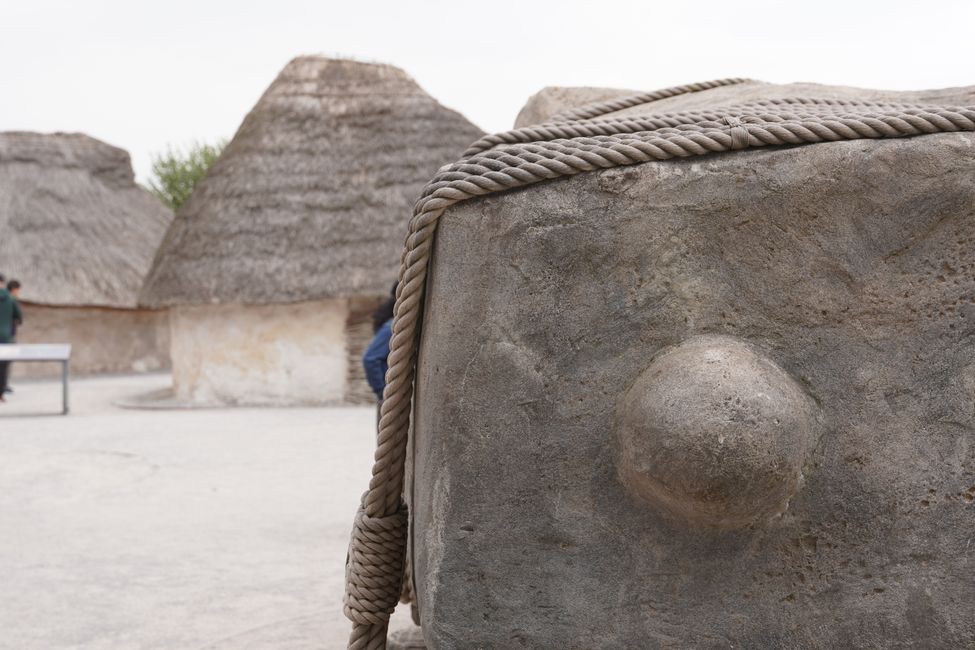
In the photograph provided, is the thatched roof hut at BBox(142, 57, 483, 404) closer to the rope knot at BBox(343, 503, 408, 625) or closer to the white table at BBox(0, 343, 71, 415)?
the white table at BBox(0, 343, 71, 415)

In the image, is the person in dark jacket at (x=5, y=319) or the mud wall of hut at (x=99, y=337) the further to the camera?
the mud wall of hut at (x=99, y=337)

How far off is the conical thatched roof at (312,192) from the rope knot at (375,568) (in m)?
7.05

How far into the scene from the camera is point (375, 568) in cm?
183

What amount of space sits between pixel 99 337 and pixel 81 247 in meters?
1.24

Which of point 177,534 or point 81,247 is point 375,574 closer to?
point 177,534

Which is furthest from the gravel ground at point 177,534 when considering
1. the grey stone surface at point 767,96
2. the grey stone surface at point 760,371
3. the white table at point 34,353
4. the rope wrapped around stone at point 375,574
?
the grey stone surface at point 767,96

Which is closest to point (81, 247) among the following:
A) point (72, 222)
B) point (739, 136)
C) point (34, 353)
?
point (72, 222)

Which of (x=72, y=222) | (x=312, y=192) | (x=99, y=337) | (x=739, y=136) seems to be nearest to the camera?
(x=739, y=136)

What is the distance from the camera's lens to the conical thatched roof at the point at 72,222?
12453mm

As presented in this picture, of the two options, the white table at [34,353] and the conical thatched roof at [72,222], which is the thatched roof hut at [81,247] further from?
the white table at [34,353]

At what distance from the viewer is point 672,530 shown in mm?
1451

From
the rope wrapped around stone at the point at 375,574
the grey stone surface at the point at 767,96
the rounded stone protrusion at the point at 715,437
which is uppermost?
the grey stone surface at the point at 767,96

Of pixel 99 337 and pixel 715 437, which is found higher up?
pixel 715 437

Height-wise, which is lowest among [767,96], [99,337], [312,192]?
[99,337]
